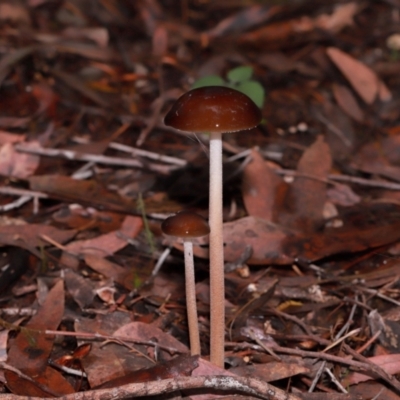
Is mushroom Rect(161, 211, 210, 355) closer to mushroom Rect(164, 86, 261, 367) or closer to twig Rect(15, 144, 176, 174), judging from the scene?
mushroom Rect(164, 86, 261, 367)

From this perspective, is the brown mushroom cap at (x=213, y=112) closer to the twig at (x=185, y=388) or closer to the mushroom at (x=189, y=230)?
the mushroom at (x=189, y=230)

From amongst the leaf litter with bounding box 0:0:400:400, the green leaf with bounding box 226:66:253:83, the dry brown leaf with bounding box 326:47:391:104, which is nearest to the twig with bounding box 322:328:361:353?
the leaf litter with bounding box 0:0:400:400

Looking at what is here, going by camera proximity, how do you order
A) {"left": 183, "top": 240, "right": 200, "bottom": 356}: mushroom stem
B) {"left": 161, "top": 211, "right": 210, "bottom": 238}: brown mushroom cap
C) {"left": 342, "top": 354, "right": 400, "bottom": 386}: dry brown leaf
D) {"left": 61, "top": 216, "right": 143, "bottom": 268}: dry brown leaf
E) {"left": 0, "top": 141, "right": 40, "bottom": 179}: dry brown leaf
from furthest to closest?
{"left": 0, "top": 141, "right": 40, "bottom": 179}: dry brown leaf
{"left": 61, "top": 216, "right": 143, "bottom": 268}: dry brown leaf
{"left": 342, "top": 354, "right": 400, "bottom": 386}: dry brown leaf
{"left": 183, "top": 240, "right": 200, "bottom": 356}: mushroom stem
{"left": 161, "top": 211, "right": 210, "bottom": 238}: brown mushroom cap

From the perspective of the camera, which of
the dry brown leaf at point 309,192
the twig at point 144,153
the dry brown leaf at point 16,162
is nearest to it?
the dry brown leaf at point 309,192

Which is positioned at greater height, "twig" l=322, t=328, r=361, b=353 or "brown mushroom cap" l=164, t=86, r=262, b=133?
"brown mushroom cap" l=164, t=86, r=262, b=133

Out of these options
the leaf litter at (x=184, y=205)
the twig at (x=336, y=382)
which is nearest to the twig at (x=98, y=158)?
the leaf litter at (x=184, y=205)
